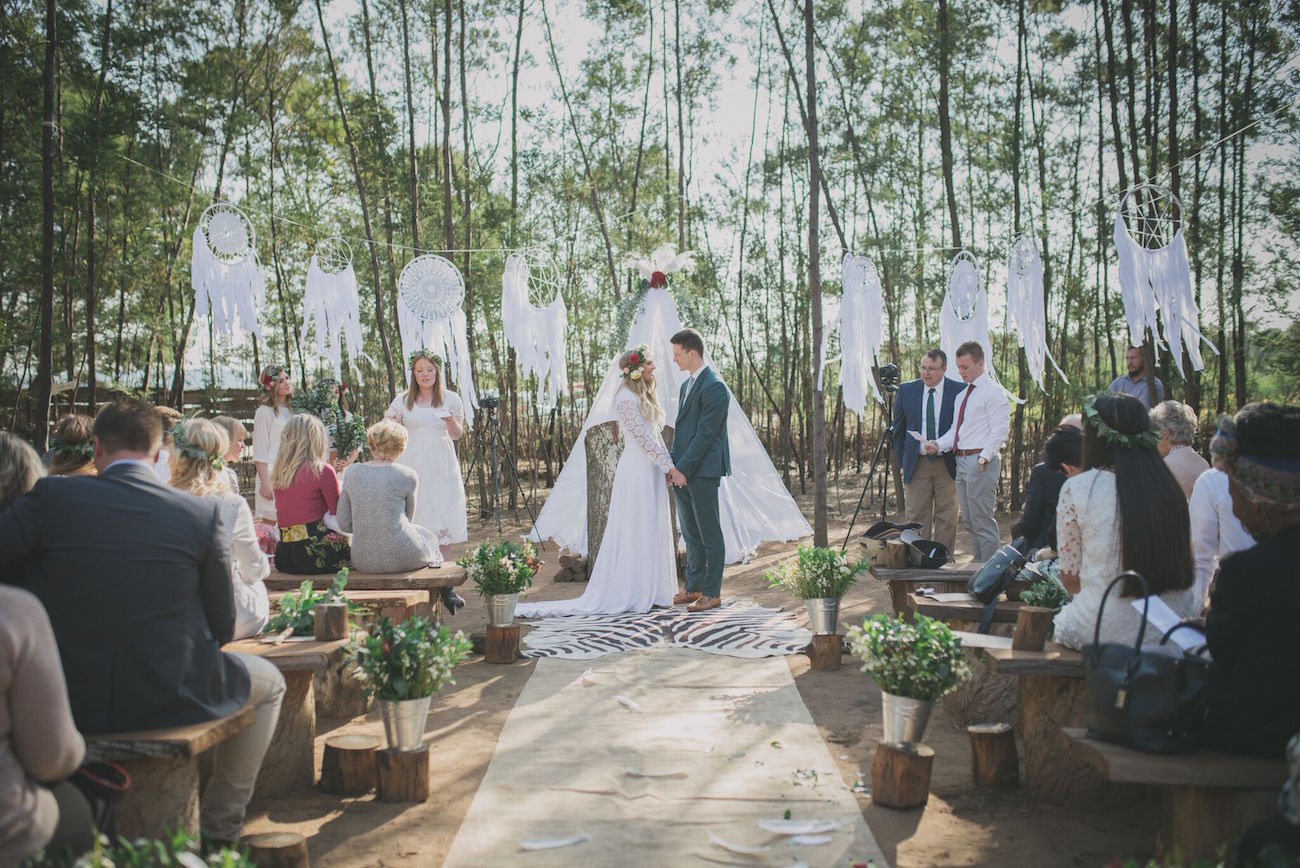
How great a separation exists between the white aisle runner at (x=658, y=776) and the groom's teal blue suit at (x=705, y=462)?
1.43 meters

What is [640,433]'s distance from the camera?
243 inches

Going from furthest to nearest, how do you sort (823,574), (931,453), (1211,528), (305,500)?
(931,453) → (305,500) → (823,574) → (1211,528)

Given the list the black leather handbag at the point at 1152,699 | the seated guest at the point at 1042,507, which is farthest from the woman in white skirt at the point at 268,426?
the black leather handbag at the point at 1152,699

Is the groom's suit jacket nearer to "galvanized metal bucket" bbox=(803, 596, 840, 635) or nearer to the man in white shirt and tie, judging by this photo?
"galvanized metal bucket" bbox=(803, 596, 840, 635)

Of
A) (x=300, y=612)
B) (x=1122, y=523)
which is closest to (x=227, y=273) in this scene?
(x=300, y=612)

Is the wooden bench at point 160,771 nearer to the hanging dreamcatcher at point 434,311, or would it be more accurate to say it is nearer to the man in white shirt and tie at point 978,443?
the man in white shirt and tie at point 978,443

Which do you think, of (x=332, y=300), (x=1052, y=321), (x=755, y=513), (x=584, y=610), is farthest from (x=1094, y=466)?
(x=1052, y=321)

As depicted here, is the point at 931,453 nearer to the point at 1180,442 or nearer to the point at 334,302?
the point at 1180,442

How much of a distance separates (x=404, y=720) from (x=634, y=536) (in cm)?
321

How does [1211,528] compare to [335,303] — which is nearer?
[1211,528]

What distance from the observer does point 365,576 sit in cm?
480

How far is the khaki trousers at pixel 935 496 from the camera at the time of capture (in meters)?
6.71

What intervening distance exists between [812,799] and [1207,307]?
8.48 meters

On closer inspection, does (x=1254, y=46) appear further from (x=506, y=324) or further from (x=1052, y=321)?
(x=506, y=324)
